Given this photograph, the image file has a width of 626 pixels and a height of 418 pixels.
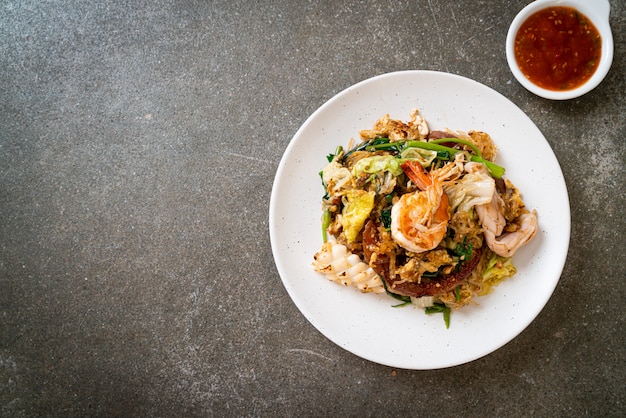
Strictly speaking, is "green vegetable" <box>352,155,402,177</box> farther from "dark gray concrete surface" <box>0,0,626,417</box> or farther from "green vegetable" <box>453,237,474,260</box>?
"dark gray concrete surface" <box>0,0,626,417</box>

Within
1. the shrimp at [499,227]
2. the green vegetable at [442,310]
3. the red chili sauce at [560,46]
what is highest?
the red chili sauce at [560,46]

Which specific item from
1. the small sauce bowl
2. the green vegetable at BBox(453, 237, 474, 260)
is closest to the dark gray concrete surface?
the small sauce bowl

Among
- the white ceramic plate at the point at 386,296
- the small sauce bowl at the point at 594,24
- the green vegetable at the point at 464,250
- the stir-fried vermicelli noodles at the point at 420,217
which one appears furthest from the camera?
the small sauce bowl at the point at 594,24

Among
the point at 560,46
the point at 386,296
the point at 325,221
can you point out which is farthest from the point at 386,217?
the point at 560,46

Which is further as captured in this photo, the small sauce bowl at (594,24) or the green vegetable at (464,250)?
the small sauce bowl at (594,24)

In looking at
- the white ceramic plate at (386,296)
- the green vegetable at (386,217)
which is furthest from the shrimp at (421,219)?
the white ceramic plate at (386,296)

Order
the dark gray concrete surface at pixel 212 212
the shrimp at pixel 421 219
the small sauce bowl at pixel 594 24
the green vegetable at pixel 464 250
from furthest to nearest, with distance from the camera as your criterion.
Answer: the dark gray concrete surface at pixel 212 212
the small sauce bowl at pixel 594 24
the green vegetable at pixel 464 250
the shrimp at pixel 421 219

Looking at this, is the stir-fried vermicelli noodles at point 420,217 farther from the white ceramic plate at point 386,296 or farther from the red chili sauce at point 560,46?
the red chili sauce at point 560,46

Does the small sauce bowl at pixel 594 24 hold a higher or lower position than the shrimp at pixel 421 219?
higher

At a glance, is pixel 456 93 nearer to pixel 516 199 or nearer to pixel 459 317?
pixel 516 199

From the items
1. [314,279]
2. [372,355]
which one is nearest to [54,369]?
[314,279]
